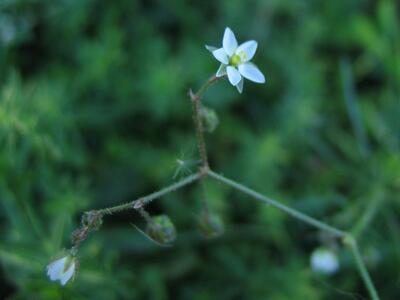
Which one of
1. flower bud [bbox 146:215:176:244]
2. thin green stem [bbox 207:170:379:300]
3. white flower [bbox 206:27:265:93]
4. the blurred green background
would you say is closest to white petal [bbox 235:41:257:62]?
white flower [bbox 206:27:265:93]

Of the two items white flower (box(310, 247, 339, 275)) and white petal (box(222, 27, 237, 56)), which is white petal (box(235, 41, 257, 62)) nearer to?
white petal (box(222, 27, 237, 56))

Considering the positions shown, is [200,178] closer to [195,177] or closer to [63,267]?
[195,177]

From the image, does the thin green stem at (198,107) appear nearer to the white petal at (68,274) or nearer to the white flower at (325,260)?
the white petal at (68,274)

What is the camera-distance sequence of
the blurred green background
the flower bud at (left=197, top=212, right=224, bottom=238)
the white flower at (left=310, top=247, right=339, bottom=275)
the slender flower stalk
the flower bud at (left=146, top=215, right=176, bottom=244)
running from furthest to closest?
1. the blurred green background
2. the white flower at (left=310, top=247, right=339, bottom=275)
3. the flower bud at (left=197, top=212, right=224, bottom=238)
4. the flower bud at (left=146, top=215, right=176, bottom=244)
5. the slender flower stalk

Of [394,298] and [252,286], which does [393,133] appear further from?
[252,286]

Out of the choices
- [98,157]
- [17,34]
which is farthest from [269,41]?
[17,34]
